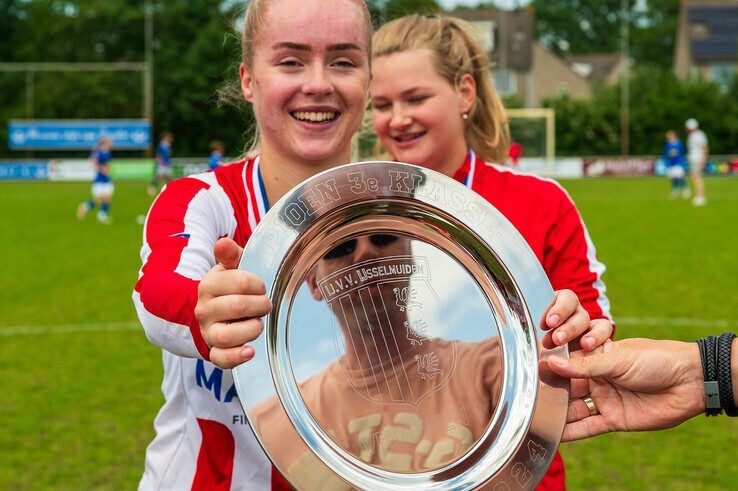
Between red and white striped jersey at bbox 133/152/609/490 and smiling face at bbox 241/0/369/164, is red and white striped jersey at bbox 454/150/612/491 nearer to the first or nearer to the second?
red and white striped jersey at bbox 133/152/609/490

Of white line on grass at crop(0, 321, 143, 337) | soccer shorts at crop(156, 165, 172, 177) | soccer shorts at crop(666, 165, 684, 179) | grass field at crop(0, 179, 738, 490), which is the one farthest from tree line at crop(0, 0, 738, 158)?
white line on grass at crop(0, 321, 143, 337)

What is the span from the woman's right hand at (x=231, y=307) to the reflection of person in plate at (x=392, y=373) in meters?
0.18

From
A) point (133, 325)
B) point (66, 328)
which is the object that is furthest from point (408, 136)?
point (66, 328)

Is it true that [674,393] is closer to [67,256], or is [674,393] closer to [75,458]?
[75,458]

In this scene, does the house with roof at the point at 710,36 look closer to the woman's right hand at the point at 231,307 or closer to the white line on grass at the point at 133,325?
the white line on grass at the point at 133,325

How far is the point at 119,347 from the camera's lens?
6855mm

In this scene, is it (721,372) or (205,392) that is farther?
(205,392)

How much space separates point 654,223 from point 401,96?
546 inches

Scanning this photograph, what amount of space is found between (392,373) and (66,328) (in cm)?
654

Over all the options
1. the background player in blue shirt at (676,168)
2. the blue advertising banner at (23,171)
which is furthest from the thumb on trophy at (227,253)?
the blue advertising banner at (23,171)

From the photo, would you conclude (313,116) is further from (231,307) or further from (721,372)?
(721,372)

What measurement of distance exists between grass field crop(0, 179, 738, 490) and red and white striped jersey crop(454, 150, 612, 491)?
216 centimetres

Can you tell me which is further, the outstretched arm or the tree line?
the tree line

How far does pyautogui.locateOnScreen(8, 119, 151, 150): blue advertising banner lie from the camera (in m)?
30.8
